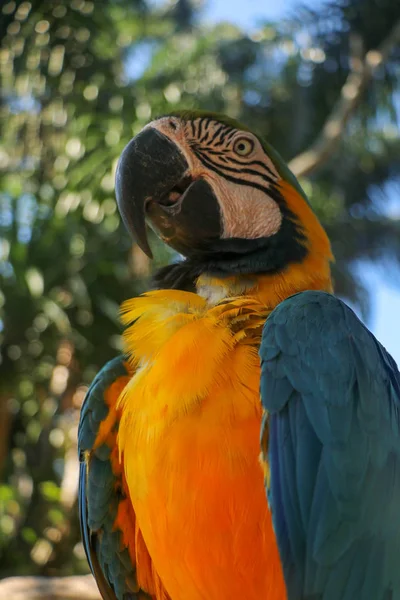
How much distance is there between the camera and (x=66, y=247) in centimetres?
424

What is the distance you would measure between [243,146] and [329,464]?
101 cm

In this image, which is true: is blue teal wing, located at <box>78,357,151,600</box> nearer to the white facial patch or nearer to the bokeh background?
the white facial patch

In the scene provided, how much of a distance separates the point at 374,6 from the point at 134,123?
218 centimetres

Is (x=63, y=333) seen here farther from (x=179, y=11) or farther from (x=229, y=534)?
(x=179, y=11)

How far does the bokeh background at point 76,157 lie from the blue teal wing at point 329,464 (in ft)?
7.47

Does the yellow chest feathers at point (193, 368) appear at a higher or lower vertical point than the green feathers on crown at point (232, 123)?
lower

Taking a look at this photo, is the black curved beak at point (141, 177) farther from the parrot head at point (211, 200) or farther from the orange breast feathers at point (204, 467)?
the orange breast feathers at point (204, 467)

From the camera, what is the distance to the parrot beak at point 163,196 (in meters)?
1.63

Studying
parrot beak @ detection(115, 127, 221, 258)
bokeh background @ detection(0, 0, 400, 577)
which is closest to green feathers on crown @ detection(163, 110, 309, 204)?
parrot beak @ detection(115, 127, 221, 258)

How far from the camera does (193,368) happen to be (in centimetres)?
137

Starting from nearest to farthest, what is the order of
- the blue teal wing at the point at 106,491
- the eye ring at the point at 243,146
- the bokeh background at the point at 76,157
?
the blue teal wing at the point at 106,491 → the eye ring at the point at 243,146 → the bokeh background at the point at 76,157

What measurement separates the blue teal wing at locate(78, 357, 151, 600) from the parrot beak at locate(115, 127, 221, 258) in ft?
1.51

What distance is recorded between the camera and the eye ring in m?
1.81

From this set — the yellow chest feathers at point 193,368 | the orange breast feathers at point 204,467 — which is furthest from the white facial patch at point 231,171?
the orange breast feathers at point 204,467
